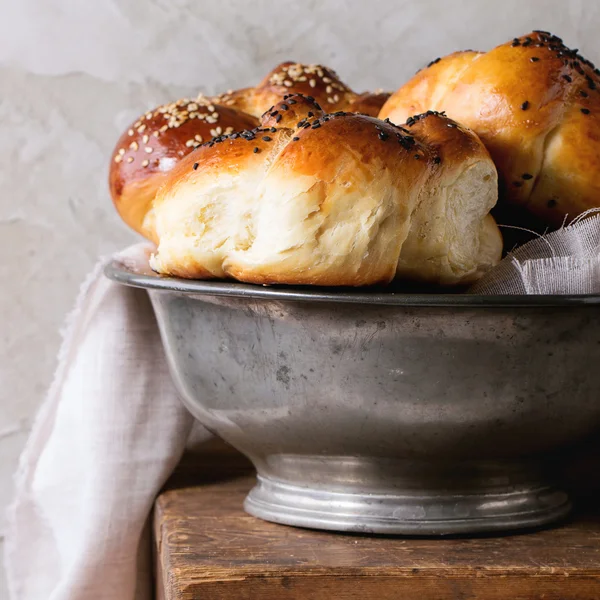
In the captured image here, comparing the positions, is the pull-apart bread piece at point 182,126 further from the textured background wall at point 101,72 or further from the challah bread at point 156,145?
the textured background wall at point 101,72

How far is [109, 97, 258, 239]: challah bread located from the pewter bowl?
0.14m

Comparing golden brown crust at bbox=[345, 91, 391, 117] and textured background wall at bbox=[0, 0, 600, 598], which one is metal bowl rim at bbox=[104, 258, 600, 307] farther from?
textured background wall at bbox=[0, 0, 600, 598]

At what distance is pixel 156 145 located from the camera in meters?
0.91

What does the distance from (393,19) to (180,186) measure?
0.62 meters

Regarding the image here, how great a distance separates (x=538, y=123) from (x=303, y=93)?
30cm

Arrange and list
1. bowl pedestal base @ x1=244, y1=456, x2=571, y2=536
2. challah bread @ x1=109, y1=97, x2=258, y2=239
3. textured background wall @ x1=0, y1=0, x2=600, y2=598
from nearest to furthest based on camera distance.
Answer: bowl pedestal base @ x1=244, y1=456, x2=571, y2=536 < challah bread @ x1=109, y1=97, x2=258, y2=239 < textured background wall @ x1=0, y1=0, x2=600, y2=598

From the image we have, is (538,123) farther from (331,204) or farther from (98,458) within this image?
(98,458)

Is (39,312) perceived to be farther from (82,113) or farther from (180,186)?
(180,186)

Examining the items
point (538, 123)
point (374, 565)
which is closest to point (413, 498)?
point (374, 565)

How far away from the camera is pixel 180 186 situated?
2.33 ft

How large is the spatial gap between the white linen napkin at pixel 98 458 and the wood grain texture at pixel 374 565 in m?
0.16

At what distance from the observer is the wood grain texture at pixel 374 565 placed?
66cm

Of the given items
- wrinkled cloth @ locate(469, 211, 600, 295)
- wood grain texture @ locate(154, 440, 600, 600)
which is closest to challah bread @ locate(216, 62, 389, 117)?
wrinkled cloth @ locate(469, 211, 600, 295)

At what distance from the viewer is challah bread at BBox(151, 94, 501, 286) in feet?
2.06
